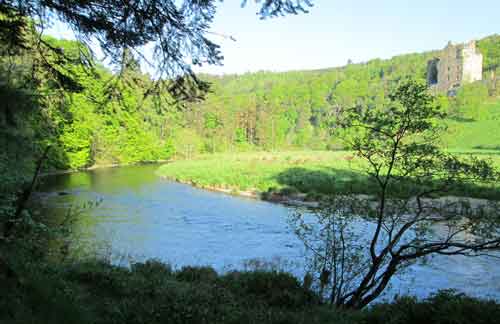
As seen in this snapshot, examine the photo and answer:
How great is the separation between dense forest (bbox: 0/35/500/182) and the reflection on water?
336 centimetres

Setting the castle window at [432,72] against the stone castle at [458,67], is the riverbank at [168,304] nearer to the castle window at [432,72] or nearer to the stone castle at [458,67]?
the stone castle at [458,67]

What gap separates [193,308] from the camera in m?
5.35

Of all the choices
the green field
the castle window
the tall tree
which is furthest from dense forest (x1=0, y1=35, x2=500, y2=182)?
the castle window

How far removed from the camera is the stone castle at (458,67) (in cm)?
9306

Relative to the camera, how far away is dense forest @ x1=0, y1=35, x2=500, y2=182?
4.91 metres

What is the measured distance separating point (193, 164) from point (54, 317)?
39532mm

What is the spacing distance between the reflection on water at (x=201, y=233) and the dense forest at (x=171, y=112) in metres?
3.36

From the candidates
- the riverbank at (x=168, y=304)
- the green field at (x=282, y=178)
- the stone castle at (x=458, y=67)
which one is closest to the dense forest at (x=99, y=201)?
the riverbank at (x=168, y=304)

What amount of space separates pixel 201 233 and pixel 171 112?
1316cm

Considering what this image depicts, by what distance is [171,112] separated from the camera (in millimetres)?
4168

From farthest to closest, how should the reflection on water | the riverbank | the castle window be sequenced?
the castle window
the reflection on water
the riverbank

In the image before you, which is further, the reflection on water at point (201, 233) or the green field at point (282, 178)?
the green field at point (282, 178)

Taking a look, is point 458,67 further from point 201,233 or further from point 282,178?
point 201,233

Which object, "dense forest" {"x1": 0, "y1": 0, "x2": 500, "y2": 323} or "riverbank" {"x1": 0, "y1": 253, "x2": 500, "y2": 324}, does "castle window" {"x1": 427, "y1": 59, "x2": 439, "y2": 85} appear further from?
"riverbank" {"x1": 0, "y1": 253, "x2": 500, "y2": 324}
